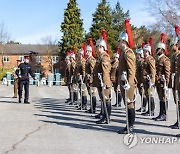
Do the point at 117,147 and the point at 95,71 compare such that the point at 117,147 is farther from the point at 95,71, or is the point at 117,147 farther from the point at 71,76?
the point at 71,76

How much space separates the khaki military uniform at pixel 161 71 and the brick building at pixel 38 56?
67903mm

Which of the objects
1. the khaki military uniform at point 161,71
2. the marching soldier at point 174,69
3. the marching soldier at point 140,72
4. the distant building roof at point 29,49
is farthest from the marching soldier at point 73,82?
the distant building roof at point 29,49

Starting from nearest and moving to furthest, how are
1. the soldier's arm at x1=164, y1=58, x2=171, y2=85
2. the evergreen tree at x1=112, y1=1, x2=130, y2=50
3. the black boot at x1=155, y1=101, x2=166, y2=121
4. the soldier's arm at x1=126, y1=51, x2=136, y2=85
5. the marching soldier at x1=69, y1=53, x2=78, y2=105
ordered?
the soldier's arm at x1=126, y1=51, x2=136, y2=85 < the soldier's arm at x1=164, y1=58, x2=171, y2=85 < the black boot at x1=155, y1=101, x2=166, y2=121 < the marching soldier at x1=69, y1=53, x2=78, y2=105 < the evergreen tree at x1=112, y1=1, x2=130, y2=50

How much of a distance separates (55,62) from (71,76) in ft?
221

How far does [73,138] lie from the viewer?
8.63 m

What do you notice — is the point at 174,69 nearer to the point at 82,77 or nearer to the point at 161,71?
the point at 161,71

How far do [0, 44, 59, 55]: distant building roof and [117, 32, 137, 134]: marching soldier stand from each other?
2981 inches

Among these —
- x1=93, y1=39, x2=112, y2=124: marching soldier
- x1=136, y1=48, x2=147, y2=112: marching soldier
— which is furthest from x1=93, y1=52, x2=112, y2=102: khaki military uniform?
x1=136, y1=48, x2=147, y2=112: marching soldier

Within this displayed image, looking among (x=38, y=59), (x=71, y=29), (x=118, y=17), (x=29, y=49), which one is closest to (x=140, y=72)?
(x=71, y=29)

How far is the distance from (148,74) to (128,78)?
11.2 feet

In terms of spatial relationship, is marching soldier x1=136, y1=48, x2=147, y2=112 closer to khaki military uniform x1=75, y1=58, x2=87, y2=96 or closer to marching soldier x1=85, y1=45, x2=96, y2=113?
marching soldier x1=85, y1=45, x2=96, y2=113

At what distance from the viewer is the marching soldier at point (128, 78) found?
29.5 ft

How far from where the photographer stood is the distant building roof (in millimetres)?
85512

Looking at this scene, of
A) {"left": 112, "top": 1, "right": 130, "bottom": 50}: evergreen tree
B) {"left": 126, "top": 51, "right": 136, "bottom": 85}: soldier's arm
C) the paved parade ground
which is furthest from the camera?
{"left": 112, "top": 1, "right": 130, "bottom": 50}: evergreen tree
